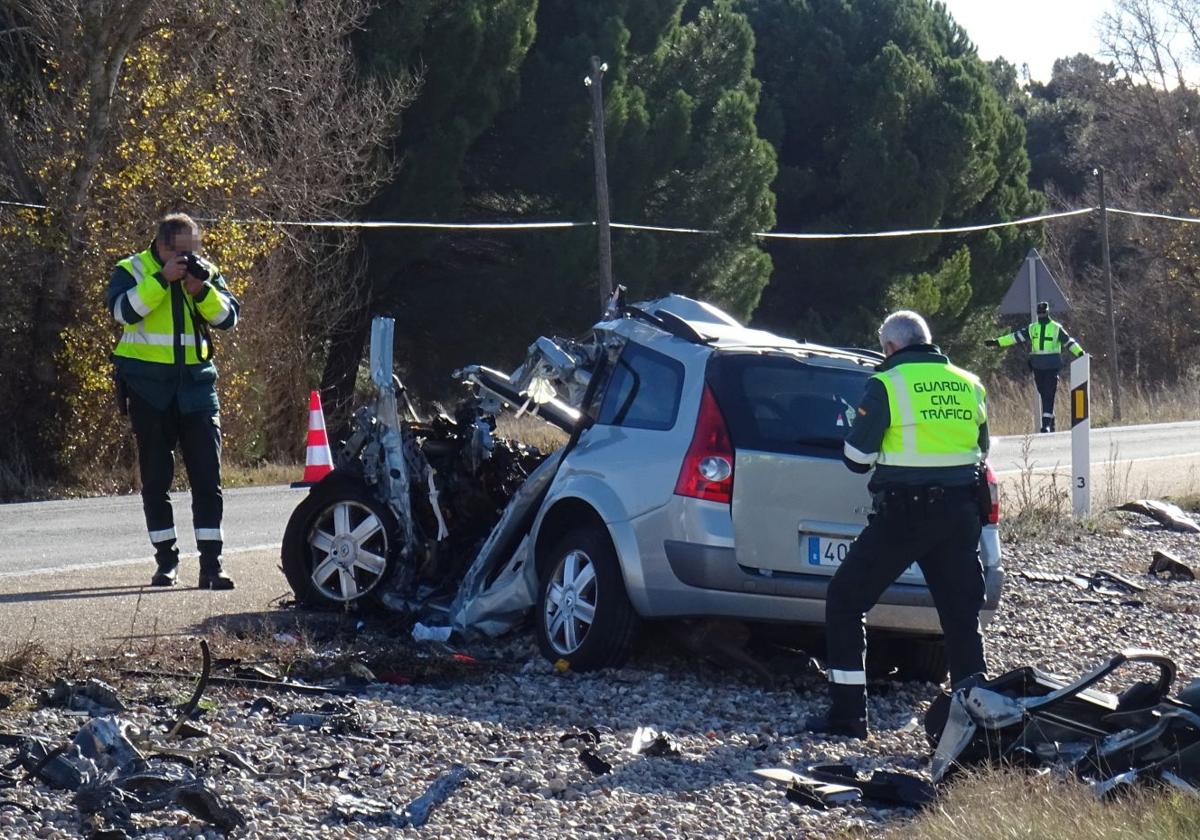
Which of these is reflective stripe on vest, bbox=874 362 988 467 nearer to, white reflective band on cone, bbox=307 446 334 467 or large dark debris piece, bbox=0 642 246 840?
large dark debris piece, bbox=0 642 246 840

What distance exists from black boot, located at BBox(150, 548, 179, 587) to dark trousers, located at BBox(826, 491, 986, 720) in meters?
4.00

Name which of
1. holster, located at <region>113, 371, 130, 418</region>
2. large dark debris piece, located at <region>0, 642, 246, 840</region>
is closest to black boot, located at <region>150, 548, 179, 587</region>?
holster, located at <region>113, 371, 130, 418</region>

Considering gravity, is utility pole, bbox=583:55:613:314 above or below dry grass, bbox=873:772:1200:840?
above

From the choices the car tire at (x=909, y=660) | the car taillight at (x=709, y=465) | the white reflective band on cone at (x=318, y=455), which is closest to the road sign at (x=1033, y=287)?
the white reflective band on cone at (x=318, y=455)

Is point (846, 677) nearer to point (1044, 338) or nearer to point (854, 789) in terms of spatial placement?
point (854, 789)

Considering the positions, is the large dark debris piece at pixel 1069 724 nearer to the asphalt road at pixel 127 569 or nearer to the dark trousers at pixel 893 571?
the dark trousers at pixel 893 571

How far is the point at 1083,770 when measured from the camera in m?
5.34

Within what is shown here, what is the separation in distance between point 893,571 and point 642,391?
156cm

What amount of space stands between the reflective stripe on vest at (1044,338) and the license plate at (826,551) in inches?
750

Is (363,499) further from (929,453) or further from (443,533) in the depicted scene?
(929,453)

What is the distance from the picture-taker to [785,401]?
7.37 metres

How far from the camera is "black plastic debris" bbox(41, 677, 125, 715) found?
6207 millimetres

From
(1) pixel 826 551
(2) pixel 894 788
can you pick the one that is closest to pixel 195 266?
(1) pixel 826 551

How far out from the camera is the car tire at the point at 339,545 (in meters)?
8.39
